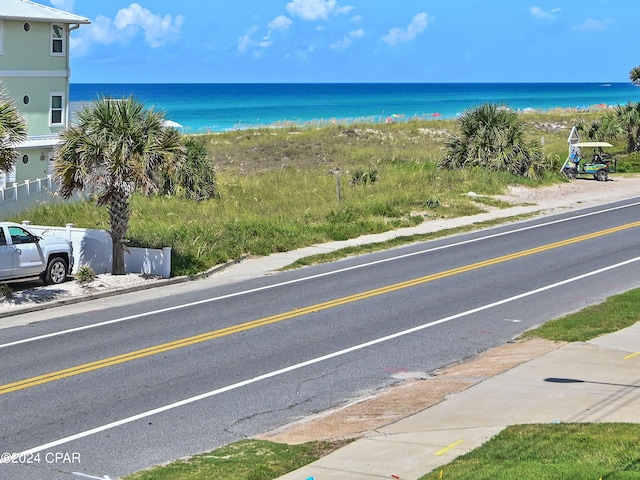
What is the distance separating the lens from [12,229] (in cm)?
2306

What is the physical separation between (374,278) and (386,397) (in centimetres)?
1074

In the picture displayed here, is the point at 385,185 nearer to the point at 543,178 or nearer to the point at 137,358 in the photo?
the point at 543,178

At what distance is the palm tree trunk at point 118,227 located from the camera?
24734 millimetres

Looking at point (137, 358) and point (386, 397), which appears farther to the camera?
point (137, 358)

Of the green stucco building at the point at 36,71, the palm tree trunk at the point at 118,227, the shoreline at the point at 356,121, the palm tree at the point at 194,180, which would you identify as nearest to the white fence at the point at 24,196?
the green stucco building at the point at 36,71

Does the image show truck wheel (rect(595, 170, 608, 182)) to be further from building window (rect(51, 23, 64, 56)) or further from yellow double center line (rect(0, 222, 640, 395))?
building window (rect(51, 23, 64, 56))

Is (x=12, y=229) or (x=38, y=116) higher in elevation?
(x=38, y=116)

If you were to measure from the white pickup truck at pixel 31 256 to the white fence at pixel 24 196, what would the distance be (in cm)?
783

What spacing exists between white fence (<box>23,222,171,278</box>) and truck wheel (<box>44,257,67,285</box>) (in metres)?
1.25

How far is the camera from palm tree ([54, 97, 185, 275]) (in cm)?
2391

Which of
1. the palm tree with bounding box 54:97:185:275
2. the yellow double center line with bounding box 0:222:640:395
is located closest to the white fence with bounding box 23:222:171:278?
the palm tree with bounding box 54:97:185:275

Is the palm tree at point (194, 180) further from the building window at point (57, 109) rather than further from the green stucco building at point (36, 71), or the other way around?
the building window at point (57, 109)

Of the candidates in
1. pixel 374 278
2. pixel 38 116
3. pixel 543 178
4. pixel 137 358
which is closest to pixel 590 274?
pixel 374 278

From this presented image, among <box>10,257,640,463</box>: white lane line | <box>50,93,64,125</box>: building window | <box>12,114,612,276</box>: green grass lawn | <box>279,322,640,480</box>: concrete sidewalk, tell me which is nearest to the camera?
<box>279,322,640,480</box>: concrete sidewalk
